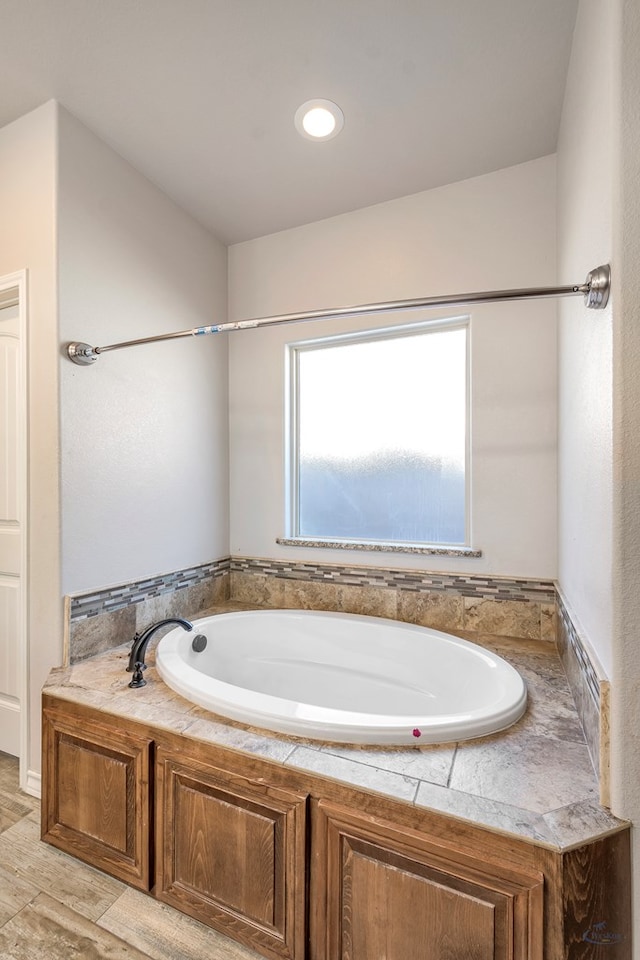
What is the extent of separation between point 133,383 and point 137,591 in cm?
98

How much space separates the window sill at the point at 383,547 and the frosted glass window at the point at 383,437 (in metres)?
0.06

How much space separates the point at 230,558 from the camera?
2.56 metres

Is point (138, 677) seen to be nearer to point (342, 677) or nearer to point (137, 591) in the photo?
point (137, 591)

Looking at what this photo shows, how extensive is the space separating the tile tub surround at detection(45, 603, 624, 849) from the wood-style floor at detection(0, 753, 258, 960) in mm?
552

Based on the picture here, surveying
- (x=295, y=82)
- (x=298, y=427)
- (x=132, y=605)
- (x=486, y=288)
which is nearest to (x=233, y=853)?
(x=132, y=605)

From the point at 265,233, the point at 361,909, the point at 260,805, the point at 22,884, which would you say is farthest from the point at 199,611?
the point at 265,233

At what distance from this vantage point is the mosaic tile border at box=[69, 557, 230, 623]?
5.51ft

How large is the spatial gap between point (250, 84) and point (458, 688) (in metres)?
2.48

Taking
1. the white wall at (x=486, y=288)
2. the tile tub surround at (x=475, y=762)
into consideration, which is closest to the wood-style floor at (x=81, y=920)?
the tile tub surround at (x=475, y=762)

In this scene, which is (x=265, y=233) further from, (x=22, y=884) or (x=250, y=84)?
(x=22, y=884)

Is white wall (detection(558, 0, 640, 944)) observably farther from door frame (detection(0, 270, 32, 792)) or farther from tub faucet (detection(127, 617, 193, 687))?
door frame (detection(0, 270, 32, 792))

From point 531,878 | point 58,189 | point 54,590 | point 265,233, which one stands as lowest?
point 531,878

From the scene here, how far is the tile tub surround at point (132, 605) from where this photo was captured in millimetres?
1659

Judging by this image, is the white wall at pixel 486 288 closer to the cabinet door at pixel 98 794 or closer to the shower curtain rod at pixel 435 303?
the shower curtain rod at pixel 435 303
